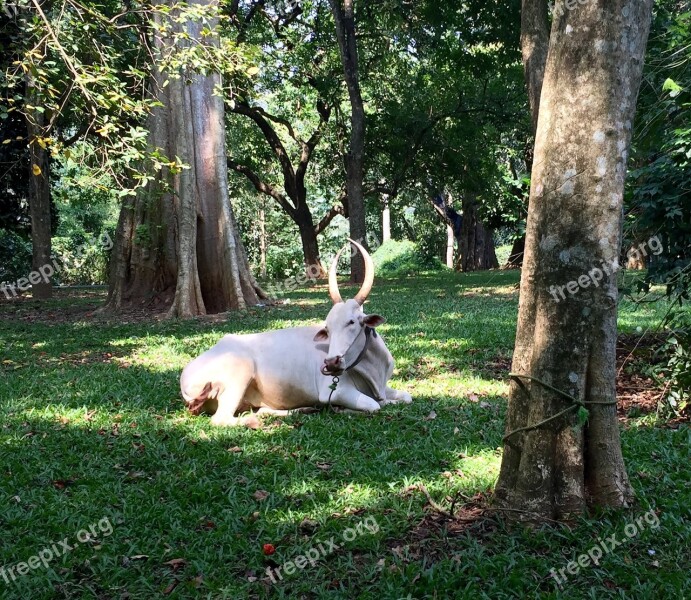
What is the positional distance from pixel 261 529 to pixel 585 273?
2.02 m

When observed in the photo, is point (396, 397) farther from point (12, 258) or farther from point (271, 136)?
point (12, 258)

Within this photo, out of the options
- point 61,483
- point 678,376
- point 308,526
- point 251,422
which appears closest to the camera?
point 308,526

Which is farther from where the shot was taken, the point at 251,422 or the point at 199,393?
the point at 199,393

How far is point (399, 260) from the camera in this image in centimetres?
2467

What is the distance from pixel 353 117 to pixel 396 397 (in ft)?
43.2

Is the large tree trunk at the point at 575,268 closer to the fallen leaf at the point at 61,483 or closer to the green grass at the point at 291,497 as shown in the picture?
the green grass at the point at 291,497

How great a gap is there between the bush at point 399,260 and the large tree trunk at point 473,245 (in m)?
1.89

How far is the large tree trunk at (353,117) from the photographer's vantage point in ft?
54.7

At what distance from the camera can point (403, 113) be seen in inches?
766

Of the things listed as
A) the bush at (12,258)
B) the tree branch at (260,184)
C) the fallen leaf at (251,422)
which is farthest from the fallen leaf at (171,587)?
the bush at (12,258)

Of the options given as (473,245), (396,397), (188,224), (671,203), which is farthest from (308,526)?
(473,245)

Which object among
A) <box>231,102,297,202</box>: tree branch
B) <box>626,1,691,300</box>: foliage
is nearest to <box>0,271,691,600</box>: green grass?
<box>626,1,691,300</box>: foliage

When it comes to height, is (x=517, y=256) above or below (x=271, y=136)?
below

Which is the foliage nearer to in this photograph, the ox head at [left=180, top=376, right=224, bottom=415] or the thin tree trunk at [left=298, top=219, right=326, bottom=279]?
the ox head at [left=180, top=376, right=224, bottom=415]
